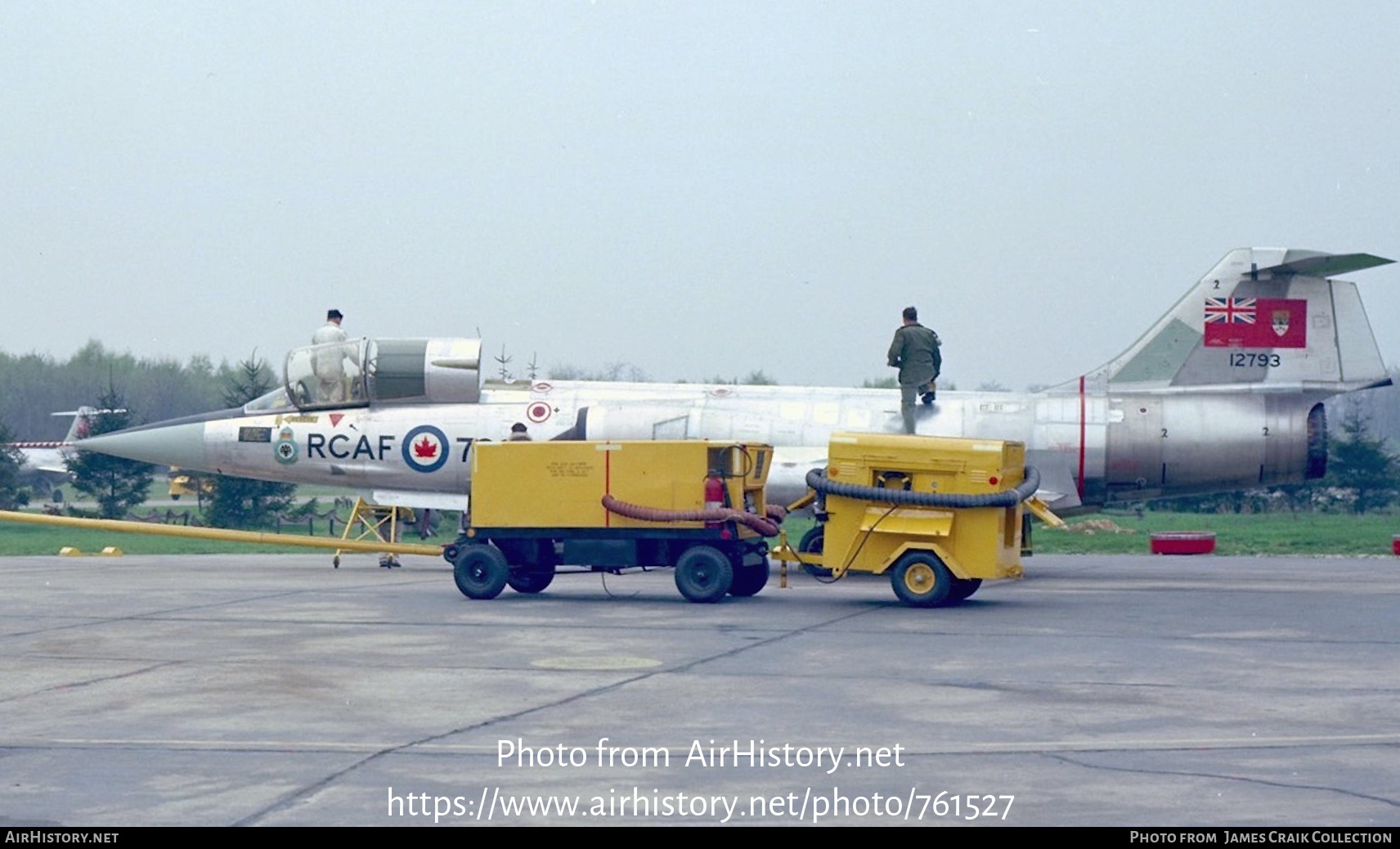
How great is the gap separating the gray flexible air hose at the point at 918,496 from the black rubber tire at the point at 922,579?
2.08 feet

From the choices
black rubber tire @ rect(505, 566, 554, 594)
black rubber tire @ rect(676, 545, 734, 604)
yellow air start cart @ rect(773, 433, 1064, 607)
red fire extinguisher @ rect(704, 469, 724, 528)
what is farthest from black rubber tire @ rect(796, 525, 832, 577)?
black rubber tire @ rect(505, 566, 554, 594)

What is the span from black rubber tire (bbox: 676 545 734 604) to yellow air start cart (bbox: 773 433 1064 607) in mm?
1012

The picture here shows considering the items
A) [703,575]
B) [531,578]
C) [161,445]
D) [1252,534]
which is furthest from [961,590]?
[1252,534]

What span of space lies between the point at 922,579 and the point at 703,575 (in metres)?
2.21

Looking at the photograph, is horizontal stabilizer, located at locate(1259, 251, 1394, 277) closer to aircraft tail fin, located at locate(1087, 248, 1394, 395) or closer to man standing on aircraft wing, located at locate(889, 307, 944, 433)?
aircraft tail fin, located at locate(1087, 248, 1394, 395)

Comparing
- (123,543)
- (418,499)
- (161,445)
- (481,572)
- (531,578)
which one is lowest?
(123,543)

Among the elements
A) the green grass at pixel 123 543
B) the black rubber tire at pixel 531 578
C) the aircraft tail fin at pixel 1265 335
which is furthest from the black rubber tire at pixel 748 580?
the green grass at pixel 123 543

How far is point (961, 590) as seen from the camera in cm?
1580

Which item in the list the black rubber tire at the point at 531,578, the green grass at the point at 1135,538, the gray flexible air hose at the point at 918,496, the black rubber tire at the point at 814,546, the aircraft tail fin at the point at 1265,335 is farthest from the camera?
the green grass at the point at 1135,538

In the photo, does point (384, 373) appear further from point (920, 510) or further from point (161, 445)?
point (920, 510)

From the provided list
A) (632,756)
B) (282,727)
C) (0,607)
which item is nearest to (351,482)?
(0,607)

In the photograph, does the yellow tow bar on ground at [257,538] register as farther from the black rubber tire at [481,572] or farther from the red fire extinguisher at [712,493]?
the red fire extinguisher at [712,493]

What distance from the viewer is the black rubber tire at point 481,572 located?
15.6 meters
